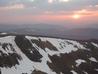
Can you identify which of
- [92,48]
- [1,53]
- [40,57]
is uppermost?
[1,53]

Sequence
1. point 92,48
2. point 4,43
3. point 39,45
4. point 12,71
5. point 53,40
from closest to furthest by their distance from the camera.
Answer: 1. point 12,71
2. point 4,43
3. point 39,45
4. point 53,40
5. point 92,48

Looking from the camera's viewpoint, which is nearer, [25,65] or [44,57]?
[25,65]

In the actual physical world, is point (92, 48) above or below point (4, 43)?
below

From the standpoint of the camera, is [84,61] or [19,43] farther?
[84,61]

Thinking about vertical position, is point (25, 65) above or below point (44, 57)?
above

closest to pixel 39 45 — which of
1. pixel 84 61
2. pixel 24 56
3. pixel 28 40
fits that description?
pixel 28 40

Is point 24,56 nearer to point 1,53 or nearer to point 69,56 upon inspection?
point 1,53

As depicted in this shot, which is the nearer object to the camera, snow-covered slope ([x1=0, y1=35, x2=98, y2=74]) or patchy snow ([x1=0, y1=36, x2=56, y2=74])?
patchy snow ([x1=0, y1=36, x2=56, y2=74])

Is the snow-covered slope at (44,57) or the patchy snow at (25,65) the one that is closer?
the patchy snow at (25,65)
